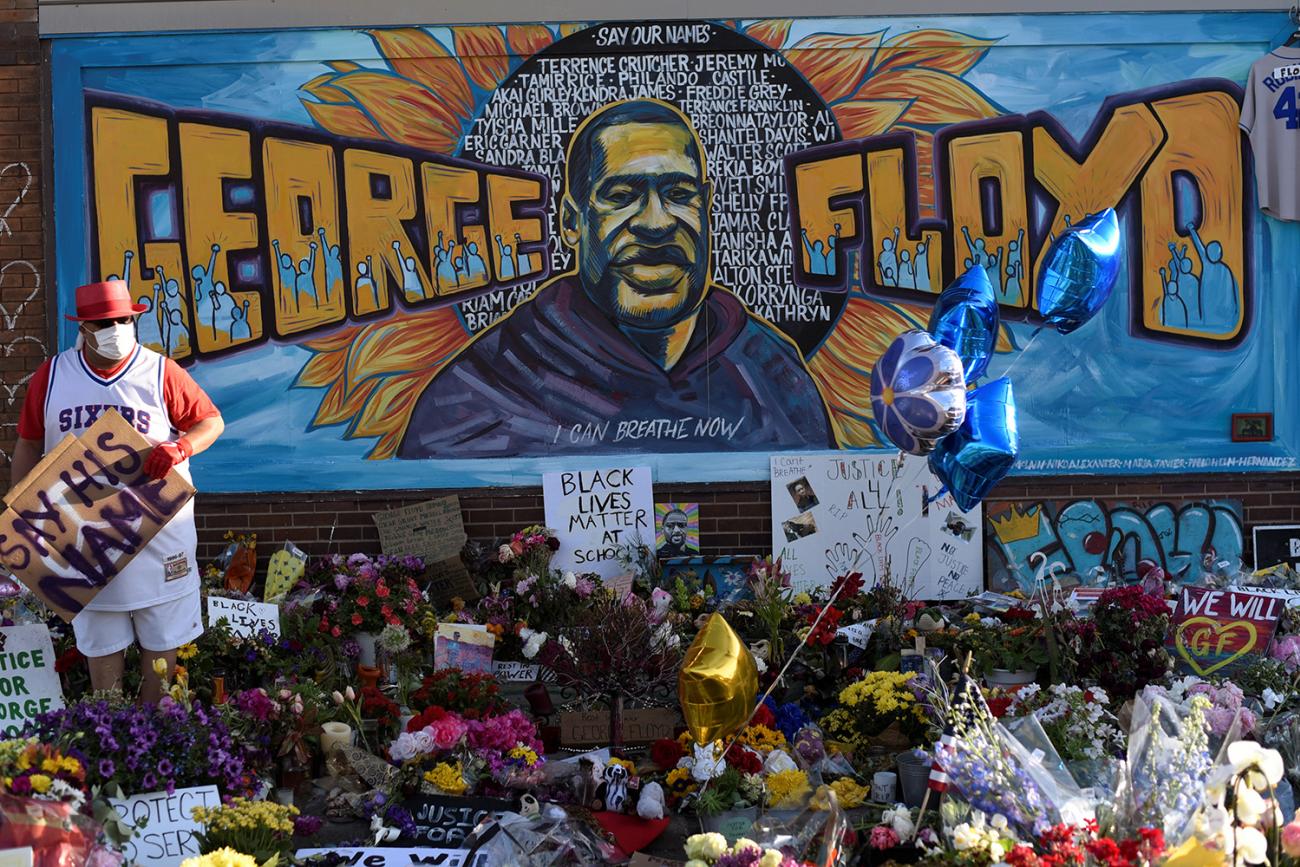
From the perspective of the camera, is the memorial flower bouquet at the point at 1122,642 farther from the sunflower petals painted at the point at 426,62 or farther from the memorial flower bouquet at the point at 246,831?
the sunflower petals painted at the point at 426,62

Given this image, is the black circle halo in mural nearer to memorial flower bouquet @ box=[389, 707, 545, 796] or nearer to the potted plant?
the potted plant

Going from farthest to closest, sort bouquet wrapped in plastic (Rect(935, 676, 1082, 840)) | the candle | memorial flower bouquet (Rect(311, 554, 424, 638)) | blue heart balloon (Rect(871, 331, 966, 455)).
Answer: memorial flower bouquet (Rect(311, 554, 424, 638)) → the candle → blue heart balloon (Rect(871, 331, 966, 455)) → bouquet wrapped in plastic (Rect(935, 676, 1082, 840))

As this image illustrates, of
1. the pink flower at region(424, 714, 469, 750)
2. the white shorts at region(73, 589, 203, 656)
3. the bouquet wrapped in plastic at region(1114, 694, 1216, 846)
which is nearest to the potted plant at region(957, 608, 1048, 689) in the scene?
the pink flower at region(424, 714, 469, 750)

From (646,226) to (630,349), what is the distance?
710mm

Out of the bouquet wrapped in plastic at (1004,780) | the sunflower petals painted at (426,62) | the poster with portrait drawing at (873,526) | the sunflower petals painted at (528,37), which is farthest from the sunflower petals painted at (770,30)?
the bouquet wrapped in plastic at (1004,780)

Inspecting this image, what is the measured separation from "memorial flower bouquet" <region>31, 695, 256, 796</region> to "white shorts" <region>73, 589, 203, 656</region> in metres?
0.91

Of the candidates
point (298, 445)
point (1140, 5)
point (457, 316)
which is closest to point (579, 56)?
point (457, 316)

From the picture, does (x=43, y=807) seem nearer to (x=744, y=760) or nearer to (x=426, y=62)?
(x=744, y=760)

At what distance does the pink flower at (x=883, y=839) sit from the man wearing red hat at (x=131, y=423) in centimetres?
289

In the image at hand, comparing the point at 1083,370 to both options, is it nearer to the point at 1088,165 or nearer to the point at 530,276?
the point at 1088,165

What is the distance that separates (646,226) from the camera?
7176mm

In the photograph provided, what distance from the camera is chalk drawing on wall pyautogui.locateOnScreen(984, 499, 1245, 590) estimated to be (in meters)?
7.24

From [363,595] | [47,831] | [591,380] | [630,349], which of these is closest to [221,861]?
[47,831]

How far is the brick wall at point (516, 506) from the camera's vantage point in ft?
23.6
